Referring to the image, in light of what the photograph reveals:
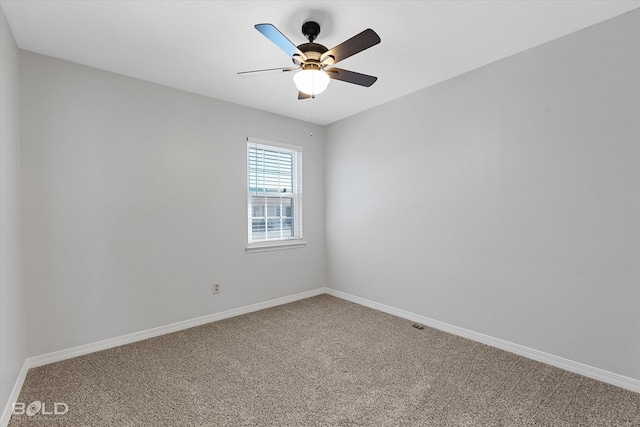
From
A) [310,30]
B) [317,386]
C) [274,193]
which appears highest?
[310,30]

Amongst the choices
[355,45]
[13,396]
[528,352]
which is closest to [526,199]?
[528,352]

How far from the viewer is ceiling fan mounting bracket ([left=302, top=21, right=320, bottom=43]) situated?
2119mm

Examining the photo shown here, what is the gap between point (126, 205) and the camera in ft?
9.50

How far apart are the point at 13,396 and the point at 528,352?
3762mm

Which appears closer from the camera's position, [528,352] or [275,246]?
[528,352]

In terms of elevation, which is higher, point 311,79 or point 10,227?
point 311,79

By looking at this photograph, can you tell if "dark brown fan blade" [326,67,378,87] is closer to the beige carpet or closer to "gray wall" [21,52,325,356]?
"gray wall" [21,52,325,356]

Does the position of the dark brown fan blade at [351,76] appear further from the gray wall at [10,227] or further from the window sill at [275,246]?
the window sill at [275,246]

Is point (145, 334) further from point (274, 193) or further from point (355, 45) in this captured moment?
point (355, 45)

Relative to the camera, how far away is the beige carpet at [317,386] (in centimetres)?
184

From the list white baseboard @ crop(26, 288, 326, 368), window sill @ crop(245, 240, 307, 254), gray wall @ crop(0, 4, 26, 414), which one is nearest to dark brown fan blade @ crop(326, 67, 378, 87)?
gray wall @ crop(0, 4, 26, 414)

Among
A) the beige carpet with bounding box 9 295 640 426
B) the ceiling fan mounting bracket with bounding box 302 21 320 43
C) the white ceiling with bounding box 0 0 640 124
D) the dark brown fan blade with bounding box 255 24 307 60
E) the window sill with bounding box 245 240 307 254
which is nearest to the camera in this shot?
the dark brown fan blade with bounding box 255 24 307 60

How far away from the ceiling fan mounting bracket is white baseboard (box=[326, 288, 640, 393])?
9.56 feet

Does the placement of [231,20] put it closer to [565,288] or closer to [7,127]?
[7,127]
